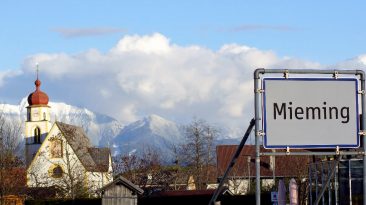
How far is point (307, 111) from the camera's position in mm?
16266

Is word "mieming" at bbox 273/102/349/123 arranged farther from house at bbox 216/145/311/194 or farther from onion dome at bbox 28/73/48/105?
onion dome at bbox 28/73/48/105

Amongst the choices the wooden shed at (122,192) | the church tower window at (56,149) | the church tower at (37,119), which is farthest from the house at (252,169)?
the church tower at (37,119)

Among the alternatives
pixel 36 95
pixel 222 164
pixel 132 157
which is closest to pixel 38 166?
pixel 132 157

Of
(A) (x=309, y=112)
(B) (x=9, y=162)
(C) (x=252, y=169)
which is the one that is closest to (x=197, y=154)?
(C) (x=252, y=169)

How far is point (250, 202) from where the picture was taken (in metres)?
59.7

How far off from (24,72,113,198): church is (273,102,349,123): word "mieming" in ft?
165

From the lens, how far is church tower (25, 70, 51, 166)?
124 m

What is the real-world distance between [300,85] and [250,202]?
4409 cm

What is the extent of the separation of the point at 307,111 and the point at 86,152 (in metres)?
72.6

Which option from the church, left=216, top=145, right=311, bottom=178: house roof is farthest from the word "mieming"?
left=216, top=145, right=311, bottom=178: house roof

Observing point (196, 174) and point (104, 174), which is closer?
point (104, 174)

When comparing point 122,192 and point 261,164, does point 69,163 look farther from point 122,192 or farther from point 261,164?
point 261,164

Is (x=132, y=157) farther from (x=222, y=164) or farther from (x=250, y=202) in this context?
(x=250, y=202)

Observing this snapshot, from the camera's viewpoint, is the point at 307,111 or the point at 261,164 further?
the point at 261,164
